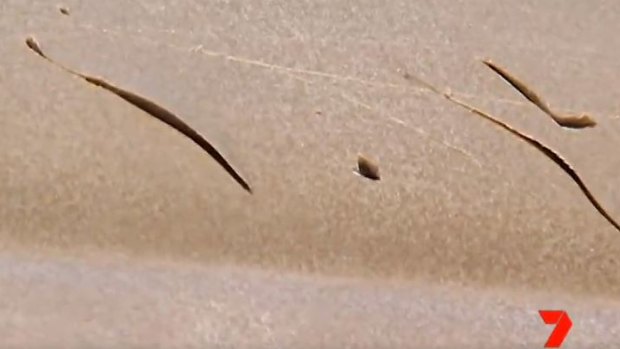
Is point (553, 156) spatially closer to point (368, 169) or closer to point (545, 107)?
point (545, 107)

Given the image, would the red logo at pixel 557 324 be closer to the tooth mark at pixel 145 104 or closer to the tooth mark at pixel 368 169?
the tooth mark at pixel 368 169

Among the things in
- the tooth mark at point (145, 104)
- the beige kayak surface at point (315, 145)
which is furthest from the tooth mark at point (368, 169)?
the tooth mark at point (145, 104)

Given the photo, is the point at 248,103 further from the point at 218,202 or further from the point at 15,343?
the point at 15,343

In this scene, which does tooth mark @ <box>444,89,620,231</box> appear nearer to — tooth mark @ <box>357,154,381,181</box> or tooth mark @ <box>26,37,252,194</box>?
tooth mark @ <box>357,154,381,181</box>

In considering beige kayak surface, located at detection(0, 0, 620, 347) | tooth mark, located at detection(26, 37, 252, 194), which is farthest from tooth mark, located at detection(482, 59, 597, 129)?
tooth mark, located at detection(26, 37, 252, 194)

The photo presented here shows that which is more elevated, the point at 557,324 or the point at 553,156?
the point at 553,156

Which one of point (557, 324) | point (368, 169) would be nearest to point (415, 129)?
point (368, 169)
